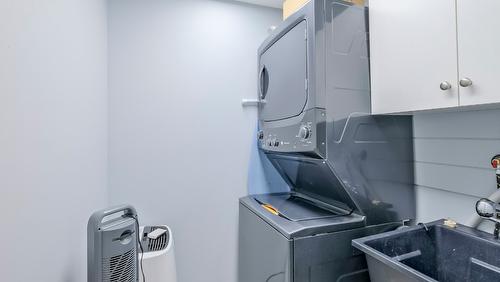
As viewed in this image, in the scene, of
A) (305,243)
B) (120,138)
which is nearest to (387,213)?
(305,243)

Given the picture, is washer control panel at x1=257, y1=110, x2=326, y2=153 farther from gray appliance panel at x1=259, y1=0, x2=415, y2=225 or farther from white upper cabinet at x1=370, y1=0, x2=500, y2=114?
white upper cabinet at x1=370, y1=0, x2=500, y2=114

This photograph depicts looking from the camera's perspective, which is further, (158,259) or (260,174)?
(260,174)

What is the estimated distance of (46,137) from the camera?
1.11 meters

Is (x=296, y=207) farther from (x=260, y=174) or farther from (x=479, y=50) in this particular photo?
(x=479, y=50)

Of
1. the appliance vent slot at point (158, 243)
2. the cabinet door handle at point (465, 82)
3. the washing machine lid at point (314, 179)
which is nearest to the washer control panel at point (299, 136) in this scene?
the washing machine lid at point (314, 179)

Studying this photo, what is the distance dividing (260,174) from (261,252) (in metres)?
0.87

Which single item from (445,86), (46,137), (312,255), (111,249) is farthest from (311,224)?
(46,137)

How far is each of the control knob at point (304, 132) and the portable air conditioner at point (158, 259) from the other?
125cm

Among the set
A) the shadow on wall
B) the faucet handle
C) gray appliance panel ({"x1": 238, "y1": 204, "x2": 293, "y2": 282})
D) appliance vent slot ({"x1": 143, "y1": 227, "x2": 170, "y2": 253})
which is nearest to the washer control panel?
the shadow on wall

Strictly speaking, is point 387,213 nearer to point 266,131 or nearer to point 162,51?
point 266,131

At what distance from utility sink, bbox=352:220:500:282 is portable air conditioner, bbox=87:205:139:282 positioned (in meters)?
1.22

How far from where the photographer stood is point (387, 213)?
1689 millimetres

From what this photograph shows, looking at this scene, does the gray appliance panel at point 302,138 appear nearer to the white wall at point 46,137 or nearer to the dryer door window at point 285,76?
the dryer door window at point 285,76

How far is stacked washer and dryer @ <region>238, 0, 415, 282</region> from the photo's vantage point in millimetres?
1495
